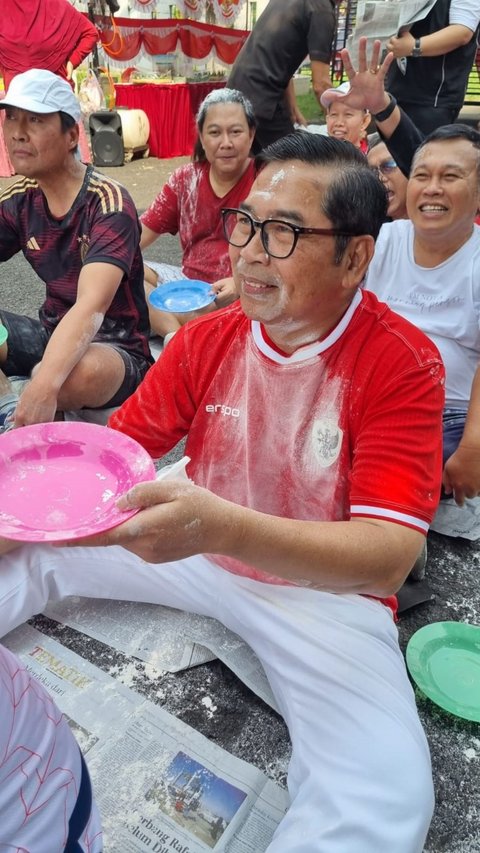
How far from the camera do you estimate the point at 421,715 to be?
5.83 ft

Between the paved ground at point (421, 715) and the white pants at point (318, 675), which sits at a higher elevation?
the white pants at point (318, 675)

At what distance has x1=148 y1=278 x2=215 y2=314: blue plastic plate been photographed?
3543 millimetres

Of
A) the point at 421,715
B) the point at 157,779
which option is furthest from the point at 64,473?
the point at 421,715

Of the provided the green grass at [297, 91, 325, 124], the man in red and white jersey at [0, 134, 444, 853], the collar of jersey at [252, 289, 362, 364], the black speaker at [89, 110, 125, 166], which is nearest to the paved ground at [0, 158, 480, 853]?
the man in red and white jersey at [0, 134, 444, 853]

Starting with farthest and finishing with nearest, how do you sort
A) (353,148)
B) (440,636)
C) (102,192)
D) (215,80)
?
1. (215,80)
2. (102,192)
3. (440,636)
4. (353,148)

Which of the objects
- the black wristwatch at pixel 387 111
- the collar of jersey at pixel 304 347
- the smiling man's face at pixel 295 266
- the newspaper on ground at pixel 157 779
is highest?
the black wristwatch at pixel 387 111

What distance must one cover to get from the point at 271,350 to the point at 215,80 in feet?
35.6

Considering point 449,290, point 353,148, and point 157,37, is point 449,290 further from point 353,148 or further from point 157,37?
point 157,37

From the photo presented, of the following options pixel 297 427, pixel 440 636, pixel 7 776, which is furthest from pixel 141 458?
pixel 440 636

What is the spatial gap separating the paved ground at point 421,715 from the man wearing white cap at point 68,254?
109 cm

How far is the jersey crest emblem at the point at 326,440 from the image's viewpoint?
1574 mm

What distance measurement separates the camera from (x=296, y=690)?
1.56 meters

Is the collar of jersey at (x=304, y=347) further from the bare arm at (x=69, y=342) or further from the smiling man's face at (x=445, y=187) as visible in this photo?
the bare arm at (x=69, y=342)

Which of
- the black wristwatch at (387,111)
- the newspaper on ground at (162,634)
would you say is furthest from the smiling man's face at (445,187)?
the newspaper on ground at (162,634)
